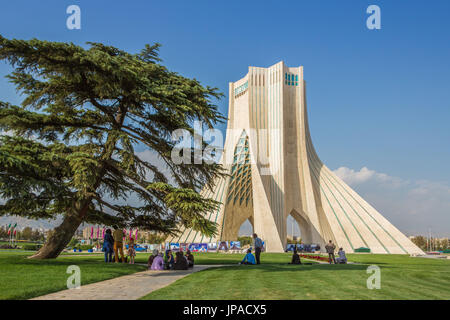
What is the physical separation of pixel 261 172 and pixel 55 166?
1382 inches

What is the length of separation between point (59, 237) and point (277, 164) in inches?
1361

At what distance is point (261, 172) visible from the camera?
152 ft

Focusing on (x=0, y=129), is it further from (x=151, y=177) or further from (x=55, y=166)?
(x=151, y=177)

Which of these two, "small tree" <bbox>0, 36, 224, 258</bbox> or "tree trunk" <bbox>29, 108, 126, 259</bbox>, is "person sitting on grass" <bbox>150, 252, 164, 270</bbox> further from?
"tree trunk" <bbox>29, 108, 126, 259</bbox>

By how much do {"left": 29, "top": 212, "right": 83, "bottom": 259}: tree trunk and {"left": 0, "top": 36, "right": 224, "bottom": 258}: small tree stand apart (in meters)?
0.04

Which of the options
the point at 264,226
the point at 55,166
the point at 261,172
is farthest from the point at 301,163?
the point at 55,166

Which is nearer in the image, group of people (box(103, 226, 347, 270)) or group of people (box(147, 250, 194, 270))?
group of people (box(147, 250, 194, 270))

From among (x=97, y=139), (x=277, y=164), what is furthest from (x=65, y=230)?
(x=277, y=164)

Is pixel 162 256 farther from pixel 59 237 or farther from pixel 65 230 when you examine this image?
pixel 59 237

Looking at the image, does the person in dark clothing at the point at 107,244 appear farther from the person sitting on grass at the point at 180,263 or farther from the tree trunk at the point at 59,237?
the person sitting on grass at the point at 180,263

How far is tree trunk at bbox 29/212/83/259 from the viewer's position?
1402 cm

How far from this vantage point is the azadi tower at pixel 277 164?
43.5 m

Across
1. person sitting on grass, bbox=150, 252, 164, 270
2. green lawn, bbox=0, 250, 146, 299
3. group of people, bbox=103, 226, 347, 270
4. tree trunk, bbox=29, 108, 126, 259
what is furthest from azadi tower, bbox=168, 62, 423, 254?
green lawn, bbox=0, 250, 146, 299

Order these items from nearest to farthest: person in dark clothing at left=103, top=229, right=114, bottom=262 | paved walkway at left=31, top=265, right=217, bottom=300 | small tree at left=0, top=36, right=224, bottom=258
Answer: paved walkway at left=31, top=265, right=217, bottom=300
small tree at left=0, top=36, right=224, bottom=258
person in dark clothing at left=103, top=229, right=114, bottom=262
